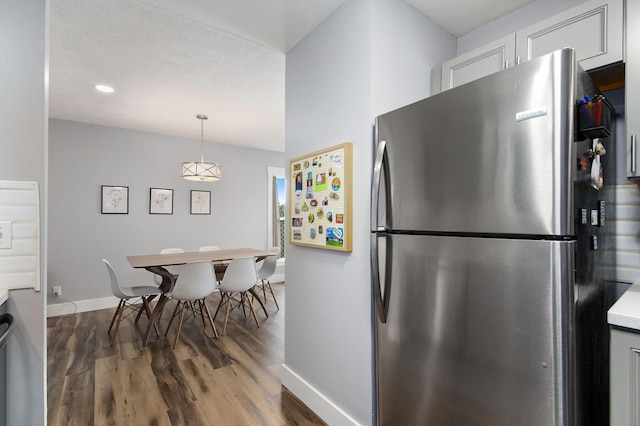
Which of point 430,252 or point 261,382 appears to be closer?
point 430,252

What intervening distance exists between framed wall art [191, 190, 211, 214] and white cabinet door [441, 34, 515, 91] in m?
4.21

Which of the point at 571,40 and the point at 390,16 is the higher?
the point at 390,16

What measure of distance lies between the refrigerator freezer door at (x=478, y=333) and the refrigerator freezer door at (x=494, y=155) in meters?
0.09

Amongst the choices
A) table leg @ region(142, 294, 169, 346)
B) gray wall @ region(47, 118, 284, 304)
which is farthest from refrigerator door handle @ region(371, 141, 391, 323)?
gray wall @ region(47, 118, 284, 304)

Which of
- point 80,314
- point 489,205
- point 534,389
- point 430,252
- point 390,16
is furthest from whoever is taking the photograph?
point 80,314

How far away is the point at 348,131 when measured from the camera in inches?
66.8

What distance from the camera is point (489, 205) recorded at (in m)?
1.05

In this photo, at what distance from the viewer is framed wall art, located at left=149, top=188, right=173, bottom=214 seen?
4.57 meters

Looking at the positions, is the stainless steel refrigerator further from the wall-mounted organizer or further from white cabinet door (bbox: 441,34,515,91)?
white cabinet door (bbox: 441,34,515,91)

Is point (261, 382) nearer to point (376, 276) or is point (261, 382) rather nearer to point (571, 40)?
point (376, 276)

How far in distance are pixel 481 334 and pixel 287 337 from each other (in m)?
1.52

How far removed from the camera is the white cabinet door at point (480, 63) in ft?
4.92

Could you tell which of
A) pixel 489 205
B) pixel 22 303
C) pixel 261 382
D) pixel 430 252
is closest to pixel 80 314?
pixel 261 382

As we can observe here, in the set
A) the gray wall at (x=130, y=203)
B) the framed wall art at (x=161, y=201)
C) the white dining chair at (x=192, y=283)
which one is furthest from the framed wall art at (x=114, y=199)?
the white dining chair at (x=192, y=283)
